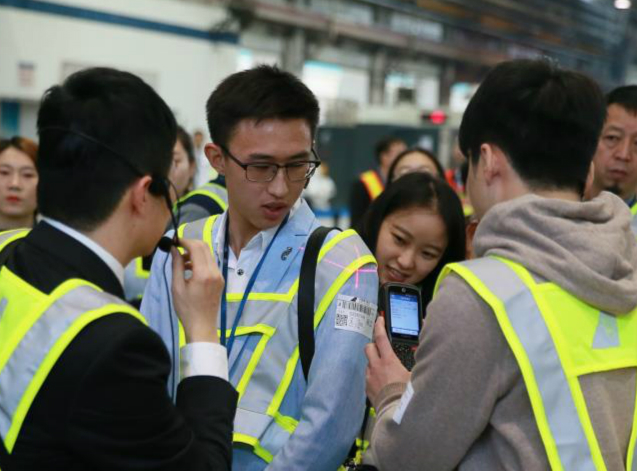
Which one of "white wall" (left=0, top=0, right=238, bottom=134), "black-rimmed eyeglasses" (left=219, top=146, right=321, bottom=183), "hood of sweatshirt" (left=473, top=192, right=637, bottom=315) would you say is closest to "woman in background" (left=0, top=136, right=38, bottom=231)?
"black-rimmed eyeglasses" (left=219, top=146, right=321, bottom=183)

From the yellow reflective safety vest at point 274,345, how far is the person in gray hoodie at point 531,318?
1.09ft

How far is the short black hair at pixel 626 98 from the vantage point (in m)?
2.79

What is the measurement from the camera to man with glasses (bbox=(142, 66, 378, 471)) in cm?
163

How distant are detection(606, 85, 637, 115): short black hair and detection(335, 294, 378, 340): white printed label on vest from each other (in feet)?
5.25

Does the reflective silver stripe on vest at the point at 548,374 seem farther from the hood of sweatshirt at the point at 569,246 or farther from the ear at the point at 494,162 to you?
the ear at the point at 494,162

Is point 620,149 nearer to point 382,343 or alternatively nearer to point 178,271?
point 382,343

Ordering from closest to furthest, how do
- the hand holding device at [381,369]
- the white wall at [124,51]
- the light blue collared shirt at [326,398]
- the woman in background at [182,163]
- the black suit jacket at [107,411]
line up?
1. the black suit jacket at [107,411]
2. the hand holding device at [381,369]
3. the light blue collared shirt at [326,398]
4. the woman in background at [182,163]
5. the white wall at [124,51]

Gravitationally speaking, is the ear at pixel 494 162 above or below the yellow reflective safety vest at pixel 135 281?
above

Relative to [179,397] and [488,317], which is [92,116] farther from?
[488,317]

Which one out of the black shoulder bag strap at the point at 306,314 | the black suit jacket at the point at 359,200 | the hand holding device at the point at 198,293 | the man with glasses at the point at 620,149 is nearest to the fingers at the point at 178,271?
the hand holding device at the point at 198,293

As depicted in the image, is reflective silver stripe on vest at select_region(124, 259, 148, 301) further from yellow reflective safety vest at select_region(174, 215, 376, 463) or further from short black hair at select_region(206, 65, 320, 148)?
yellow reflective safety vest at select_region(174, 215, 376, 463)

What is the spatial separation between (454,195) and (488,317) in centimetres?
141

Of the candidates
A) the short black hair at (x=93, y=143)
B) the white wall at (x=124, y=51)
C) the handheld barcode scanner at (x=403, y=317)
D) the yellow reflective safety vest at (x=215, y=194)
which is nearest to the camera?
the short black hair at (x=93, y=143)

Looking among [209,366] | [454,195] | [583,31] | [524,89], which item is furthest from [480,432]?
[583,31]
